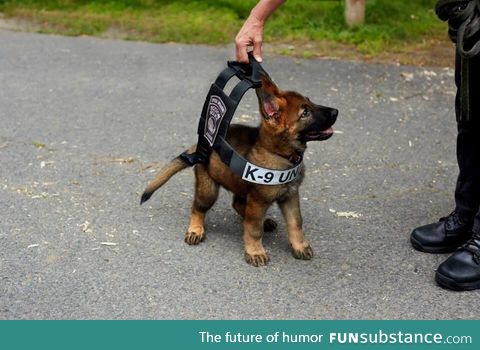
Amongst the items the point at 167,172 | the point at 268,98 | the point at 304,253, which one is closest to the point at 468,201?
the point at 304,253

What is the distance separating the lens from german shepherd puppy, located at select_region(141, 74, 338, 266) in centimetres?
384

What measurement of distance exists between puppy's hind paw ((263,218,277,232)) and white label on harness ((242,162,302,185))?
62cm

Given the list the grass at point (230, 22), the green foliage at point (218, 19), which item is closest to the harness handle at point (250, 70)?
the grass at point (230, 22)

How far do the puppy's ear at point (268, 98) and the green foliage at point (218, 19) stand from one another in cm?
423

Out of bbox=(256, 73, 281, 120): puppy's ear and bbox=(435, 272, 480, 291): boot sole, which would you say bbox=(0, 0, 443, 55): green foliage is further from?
bbox=(435, 272, 480, 291): boot sole

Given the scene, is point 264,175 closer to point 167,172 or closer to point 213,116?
point 213,116

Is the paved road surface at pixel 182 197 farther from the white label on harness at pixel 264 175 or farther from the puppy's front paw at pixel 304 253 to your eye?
the white label on harness at pixel 264 175

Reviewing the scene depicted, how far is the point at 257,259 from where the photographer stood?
4.05m

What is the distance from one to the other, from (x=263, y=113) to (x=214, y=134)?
29cm

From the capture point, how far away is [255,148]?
157 inches

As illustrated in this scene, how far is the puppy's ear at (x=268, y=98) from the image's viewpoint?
3775 mm

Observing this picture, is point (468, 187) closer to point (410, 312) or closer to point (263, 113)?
point (410, 312)

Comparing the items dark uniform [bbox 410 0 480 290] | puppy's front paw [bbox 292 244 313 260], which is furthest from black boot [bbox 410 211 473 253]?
puppy's front paw [bbox 292 244 313 260]

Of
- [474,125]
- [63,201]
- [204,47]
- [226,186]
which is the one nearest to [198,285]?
[226,186]
